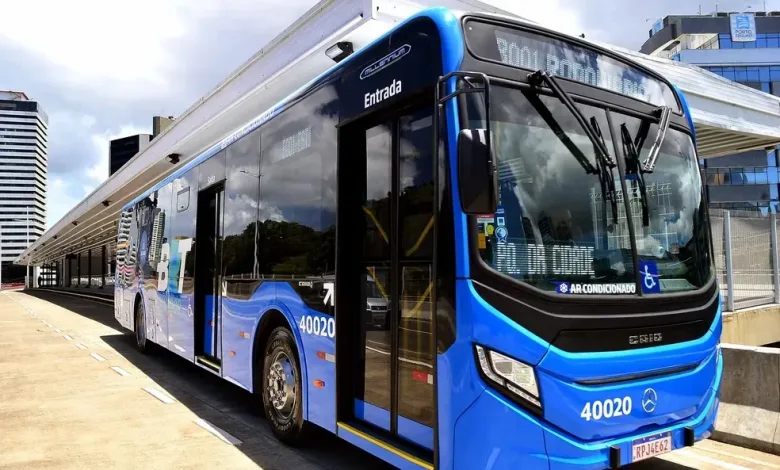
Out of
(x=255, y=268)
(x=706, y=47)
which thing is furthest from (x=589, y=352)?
(x=706, y=47)

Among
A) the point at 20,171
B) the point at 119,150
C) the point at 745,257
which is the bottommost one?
the point at 745,257

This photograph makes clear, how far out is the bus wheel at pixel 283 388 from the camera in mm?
5414

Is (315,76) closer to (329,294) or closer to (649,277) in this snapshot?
(329,294)

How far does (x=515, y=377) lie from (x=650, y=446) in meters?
1.08

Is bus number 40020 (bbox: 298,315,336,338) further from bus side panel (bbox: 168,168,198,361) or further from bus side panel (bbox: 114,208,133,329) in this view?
bus side panel (bbox: 114,208,133,329)

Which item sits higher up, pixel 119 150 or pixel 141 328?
pixel 119 150

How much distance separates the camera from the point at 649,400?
3.62 metres

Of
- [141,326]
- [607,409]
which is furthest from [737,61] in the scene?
[607,409]

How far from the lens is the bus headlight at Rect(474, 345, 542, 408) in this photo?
10.6ft

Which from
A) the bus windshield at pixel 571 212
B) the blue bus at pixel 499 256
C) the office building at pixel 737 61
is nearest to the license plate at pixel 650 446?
the blue bus at pixel 499 256

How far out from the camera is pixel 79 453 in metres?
5.68

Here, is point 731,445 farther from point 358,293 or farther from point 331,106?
point 331,106

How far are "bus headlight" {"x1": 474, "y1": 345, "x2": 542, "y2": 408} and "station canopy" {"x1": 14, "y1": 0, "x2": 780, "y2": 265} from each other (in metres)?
6.27

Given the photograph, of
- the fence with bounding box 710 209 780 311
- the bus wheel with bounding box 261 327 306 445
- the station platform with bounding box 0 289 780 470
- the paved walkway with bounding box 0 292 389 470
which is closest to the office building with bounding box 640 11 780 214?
the fence with bounding box 710 209 780 311
